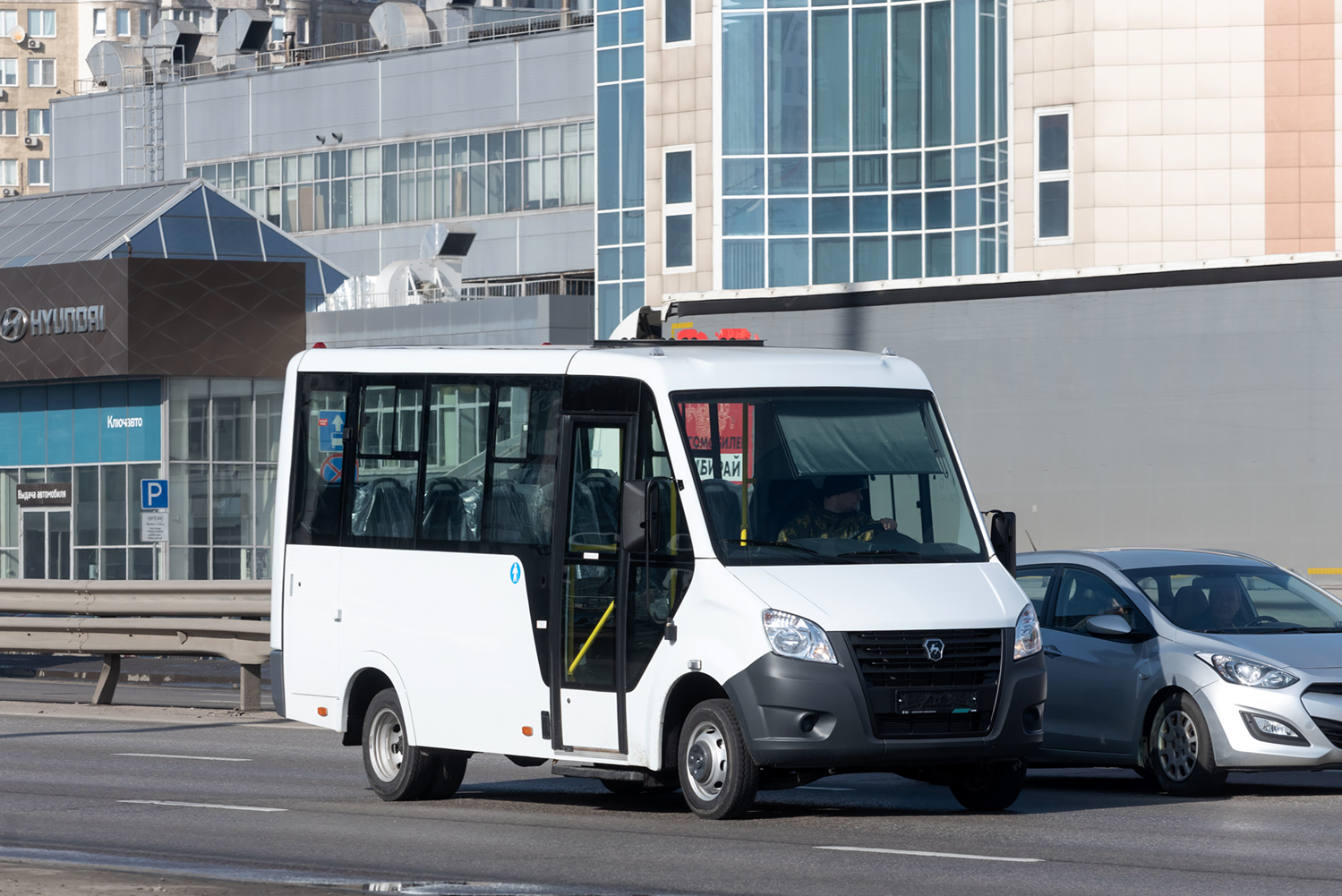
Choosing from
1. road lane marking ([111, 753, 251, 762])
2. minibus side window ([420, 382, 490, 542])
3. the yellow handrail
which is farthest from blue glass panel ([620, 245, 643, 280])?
the yellow handrail

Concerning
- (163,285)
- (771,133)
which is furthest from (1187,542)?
(163,285)

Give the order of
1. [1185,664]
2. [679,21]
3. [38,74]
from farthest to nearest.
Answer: [38,74]
[679,21]
[1185,664]

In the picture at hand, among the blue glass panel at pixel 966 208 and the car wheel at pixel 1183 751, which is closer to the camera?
the car wheel at pixel 1183 751

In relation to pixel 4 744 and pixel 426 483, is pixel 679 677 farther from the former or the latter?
pixel 4 744

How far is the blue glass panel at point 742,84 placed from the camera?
1715 inches

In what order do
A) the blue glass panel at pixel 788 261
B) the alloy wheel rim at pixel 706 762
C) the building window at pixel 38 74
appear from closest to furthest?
the alloy wheel rim at pixel 706 762, the blue glass panel at pixel 788 261, the building window at pixel 38 74

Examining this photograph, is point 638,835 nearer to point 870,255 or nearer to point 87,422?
point 870,255

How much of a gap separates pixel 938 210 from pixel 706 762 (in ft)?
108

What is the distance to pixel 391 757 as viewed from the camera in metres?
12.5

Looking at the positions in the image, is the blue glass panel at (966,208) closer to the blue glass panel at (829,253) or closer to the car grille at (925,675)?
the blue glass panel at (829,253)

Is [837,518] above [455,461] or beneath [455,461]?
beneath

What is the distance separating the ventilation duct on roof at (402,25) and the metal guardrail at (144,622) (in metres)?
55.8

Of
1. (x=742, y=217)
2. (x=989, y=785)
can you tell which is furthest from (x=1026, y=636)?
(x=742, y=217)

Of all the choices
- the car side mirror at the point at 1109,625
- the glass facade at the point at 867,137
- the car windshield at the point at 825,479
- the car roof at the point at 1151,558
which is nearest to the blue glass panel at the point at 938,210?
the glass facade at the point at 867,137
